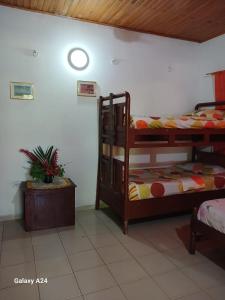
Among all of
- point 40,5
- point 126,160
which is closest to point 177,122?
point 126,160

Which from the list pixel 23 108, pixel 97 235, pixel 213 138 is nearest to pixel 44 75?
pixel 23 108

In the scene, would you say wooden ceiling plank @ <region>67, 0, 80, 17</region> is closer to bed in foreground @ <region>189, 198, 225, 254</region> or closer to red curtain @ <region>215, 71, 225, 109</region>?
red curtain @ <region>215, 71, 225, 109</region>

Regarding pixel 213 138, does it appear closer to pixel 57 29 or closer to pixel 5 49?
pixel 57 29

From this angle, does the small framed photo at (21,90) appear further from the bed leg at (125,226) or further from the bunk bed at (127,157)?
the bed leg at (125,226)

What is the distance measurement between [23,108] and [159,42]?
2149mm

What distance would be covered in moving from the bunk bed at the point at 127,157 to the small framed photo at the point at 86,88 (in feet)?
0.62

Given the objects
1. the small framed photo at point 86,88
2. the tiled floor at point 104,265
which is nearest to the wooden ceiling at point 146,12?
the small framed photo at point 86,88

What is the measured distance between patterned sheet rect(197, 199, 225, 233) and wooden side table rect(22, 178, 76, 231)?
1400mm

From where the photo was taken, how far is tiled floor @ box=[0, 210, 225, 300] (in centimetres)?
173

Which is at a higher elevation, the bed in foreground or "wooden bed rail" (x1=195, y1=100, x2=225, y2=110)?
"wooden bed rail" (x1=195, y1=100, x2=225, y2=110)

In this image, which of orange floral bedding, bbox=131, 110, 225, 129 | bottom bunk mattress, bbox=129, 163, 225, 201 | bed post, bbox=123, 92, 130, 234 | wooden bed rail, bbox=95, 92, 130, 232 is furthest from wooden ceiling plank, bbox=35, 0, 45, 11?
bottom bunk mattress, bbox=129, 163, 225, 201

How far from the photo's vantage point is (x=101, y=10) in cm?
281

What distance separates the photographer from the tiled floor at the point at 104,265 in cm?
173

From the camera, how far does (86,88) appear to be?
10.5 ft
